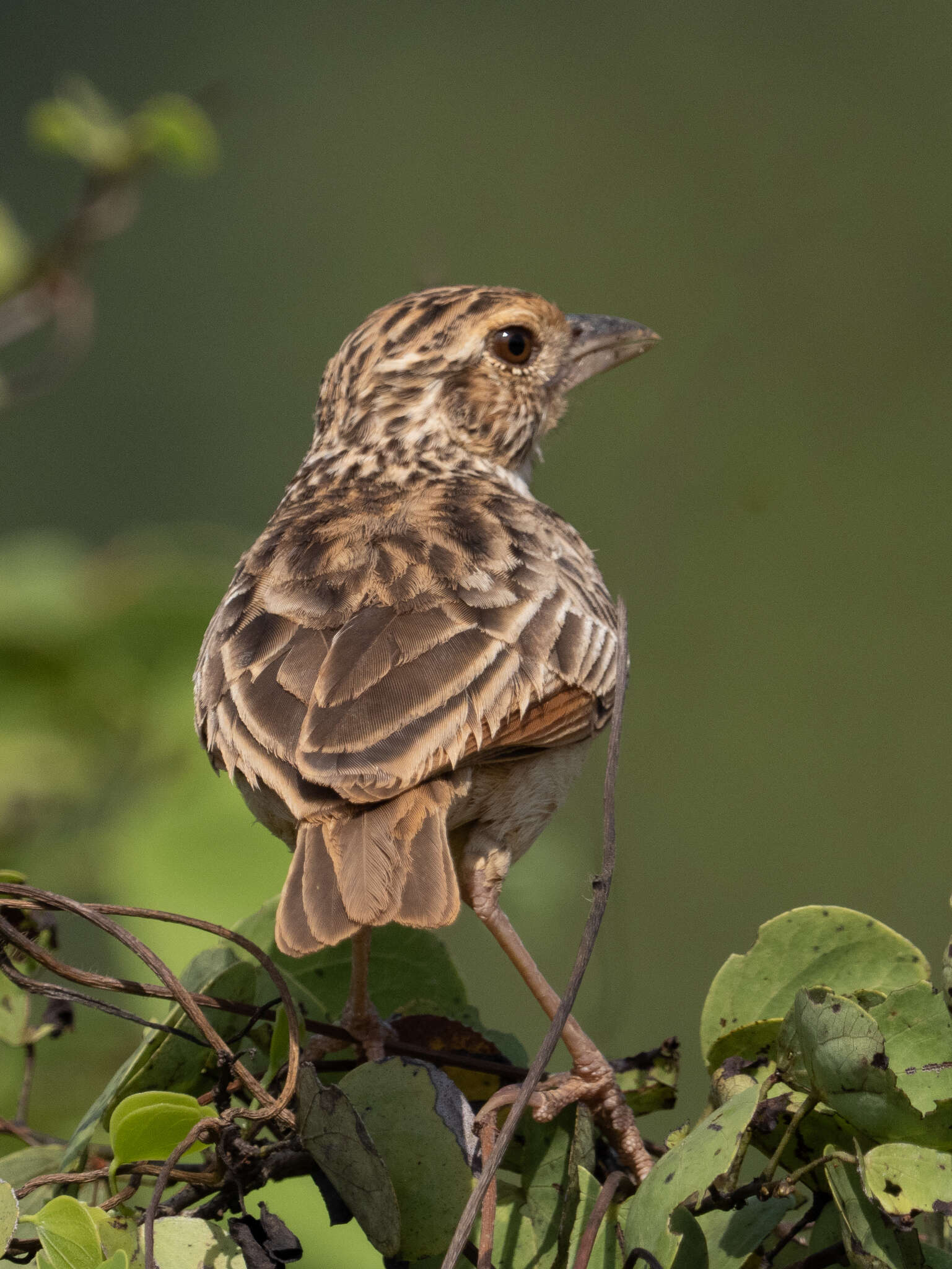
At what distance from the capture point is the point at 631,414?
14172 mm

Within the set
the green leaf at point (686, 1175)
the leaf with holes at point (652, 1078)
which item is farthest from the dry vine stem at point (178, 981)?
the leaf with holes at point (652, 1078)

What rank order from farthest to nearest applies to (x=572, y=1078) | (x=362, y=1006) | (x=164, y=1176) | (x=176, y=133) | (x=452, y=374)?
1. (x=452, y=374)
2. (x=176, y=133)
3. (x=362, y=1006)
4. (x=572, y=1078)
5. (x=164, y=1176)

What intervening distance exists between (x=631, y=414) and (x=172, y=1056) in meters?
12.4

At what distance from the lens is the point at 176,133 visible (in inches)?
145

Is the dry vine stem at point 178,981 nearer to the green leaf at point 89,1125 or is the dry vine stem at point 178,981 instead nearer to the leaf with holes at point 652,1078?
the green leaf at point 89,1125

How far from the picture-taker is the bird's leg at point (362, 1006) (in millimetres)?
2480

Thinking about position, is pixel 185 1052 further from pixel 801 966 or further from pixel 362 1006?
pixel 801 966

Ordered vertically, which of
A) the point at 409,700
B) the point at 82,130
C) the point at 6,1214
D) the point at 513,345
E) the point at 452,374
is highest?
the point at 82,130

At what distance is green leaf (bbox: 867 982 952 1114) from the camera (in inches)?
73.0

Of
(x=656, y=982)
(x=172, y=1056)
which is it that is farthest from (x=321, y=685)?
(x=656, y=982)

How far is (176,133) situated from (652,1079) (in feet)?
8.39

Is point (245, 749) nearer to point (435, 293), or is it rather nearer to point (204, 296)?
point (435, 293)

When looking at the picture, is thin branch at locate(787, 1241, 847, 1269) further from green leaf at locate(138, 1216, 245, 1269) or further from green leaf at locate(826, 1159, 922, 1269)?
green leaf at locate(138, 1216, 245, 1269)

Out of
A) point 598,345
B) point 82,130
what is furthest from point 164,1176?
point 598,345
